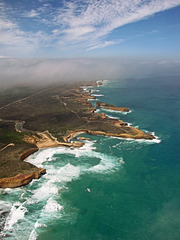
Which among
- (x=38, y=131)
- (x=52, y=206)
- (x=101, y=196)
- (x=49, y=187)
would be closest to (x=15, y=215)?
(x=52, y=206)

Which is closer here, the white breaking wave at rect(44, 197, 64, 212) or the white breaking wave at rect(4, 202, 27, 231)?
the white breaking wave at rect(4, 202, 27, 231)

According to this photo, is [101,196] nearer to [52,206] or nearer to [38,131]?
[52,206]

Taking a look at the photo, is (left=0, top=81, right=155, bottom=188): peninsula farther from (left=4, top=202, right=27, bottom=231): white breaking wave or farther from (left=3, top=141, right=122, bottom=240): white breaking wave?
(left=4, top=202, right=27, bottom=231): white breaking wave

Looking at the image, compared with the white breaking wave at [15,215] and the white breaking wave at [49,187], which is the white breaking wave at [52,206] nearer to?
the white breaking wave at [49,187]

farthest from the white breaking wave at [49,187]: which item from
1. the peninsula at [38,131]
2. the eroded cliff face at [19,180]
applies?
the peninsula at [38,131]

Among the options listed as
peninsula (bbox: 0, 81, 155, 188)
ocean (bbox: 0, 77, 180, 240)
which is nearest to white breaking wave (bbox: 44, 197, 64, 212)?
ocean (bbox: 0, 77, 180, 240)

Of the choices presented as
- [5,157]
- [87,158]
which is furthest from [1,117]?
[87,158]

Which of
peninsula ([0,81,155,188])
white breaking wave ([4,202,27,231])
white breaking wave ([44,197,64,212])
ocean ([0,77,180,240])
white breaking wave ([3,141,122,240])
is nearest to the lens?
ocean ([0,77,180,240])

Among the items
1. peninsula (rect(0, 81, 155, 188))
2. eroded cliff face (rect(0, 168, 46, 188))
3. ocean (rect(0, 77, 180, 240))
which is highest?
peninsula (rect(0, 81, 155, 188))

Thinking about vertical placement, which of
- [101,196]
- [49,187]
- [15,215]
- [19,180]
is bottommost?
[101,196]
